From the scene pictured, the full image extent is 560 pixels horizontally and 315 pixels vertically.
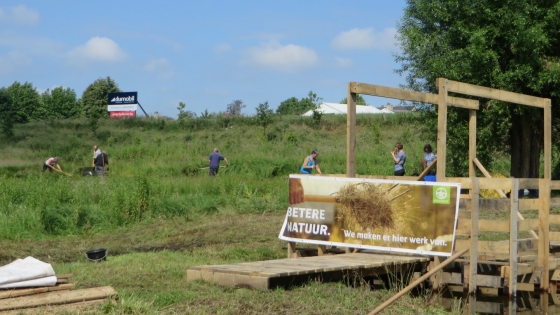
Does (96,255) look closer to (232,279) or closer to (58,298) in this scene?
(232,279)

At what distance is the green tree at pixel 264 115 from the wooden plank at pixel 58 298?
147 feet

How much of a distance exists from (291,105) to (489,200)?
11191cm

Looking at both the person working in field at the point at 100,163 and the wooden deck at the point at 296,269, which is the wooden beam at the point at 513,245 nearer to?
the wooden deck at the point at 296,269

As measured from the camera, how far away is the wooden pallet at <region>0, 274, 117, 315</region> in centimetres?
690

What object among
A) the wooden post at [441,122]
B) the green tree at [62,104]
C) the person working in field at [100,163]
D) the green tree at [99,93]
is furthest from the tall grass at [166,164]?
the green tree at [62,104]

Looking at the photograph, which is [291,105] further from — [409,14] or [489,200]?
[489,200]

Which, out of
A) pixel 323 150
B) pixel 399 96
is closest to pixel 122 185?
pixel 399 96

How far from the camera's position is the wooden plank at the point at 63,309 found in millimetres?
6816

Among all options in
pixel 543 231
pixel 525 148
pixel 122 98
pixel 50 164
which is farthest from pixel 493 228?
pixel 122 98

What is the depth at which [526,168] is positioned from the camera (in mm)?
24406

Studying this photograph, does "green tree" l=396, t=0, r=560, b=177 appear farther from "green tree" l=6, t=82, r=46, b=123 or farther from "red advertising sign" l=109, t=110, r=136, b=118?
"green tree" l=6, t=82, r=46, b=123

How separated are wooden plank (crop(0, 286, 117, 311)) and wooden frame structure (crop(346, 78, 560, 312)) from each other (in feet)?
14.9

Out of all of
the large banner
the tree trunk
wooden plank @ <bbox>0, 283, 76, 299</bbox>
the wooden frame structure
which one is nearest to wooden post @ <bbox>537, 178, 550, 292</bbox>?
the wooden frame structure

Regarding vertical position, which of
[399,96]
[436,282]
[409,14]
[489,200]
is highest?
[409,14]
